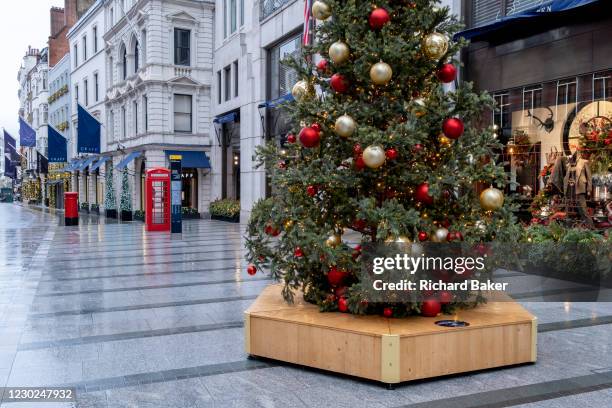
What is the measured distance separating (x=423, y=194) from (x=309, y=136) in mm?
1218

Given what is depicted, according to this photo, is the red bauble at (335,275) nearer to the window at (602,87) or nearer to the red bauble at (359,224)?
the red bauble at (359,224)

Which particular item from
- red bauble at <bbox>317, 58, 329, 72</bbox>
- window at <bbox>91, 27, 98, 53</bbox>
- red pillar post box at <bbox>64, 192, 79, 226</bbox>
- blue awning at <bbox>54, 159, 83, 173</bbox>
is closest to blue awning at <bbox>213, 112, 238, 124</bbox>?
red pillar post box at <bbox>64, 192, 79, 226</bbox>

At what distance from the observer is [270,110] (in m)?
26.0

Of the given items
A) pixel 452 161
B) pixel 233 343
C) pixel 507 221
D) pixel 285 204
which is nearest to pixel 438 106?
pixel 452 161

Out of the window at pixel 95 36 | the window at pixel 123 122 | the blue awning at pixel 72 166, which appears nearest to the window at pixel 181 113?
the window at pixel 123 122

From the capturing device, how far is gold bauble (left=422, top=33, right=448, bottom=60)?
18.3 feet

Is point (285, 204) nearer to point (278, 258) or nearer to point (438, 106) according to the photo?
point (278, 258)

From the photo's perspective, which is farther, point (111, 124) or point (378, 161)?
point (111, 124)

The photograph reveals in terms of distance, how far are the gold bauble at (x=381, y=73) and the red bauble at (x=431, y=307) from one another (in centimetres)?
209

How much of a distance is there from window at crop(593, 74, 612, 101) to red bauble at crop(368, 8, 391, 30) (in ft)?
23.9

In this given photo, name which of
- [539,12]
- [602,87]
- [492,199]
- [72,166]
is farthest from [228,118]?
[72,166]

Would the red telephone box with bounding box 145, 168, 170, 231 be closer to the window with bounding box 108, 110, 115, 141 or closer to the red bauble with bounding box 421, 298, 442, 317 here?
the window with bounding box 108, 110, 115, 141

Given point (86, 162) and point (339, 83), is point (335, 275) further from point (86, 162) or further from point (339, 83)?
point (86, 162)

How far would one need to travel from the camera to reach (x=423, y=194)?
547 centimetres
